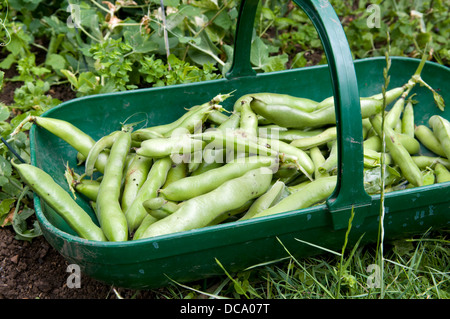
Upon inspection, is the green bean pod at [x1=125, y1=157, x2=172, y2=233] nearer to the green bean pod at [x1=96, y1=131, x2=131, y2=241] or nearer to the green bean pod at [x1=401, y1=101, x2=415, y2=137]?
the green bean pod at [x1=96, y1=131, x2=131, y2=241]

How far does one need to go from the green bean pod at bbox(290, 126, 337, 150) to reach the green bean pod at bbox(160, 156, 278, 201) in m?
0.24

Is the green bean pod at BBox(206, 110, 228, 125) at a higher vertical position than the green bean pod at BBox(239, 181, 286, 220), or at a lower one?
higher

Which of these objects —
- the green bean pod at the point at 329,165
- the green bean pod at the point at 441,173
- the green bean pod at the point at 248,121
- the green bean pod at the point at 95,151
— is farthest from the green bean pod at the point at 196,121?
the green bean pod at the point at 441,173

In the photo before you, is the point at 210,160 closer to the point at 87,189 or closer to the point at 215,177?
the point at 215,177

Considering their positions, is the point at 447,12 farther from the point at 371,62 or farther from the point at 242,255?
the point at 242,255

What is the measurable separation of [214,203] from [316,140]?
0.59m

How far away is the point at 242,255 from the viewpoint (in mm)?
1445

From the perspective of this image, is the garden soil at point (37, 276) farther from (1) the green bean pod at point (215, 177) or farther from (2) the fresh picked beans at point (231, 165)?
(1) the green bean pod at point (215, 177)

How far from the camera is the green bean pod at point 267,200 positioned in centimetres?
154

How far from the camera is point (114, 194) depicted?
157cm

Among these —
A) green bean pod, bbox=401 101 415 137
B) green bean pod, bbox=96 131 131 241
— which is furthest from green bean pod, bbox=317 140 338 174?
green bean pod, bbox=96 131 131 241

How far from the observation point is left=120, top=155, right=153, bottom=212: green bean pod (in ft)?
5.30
